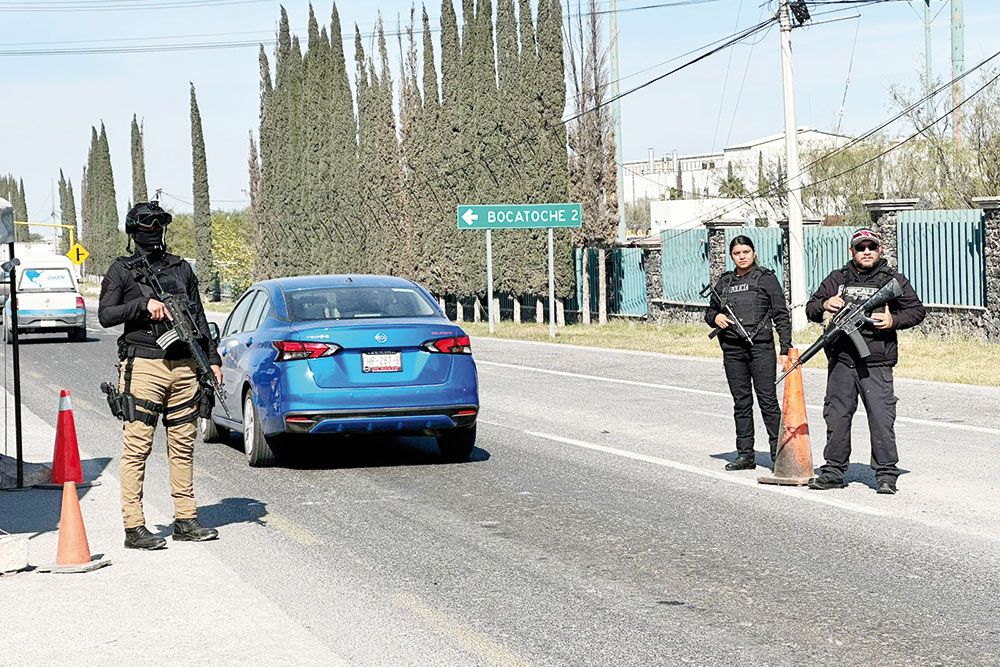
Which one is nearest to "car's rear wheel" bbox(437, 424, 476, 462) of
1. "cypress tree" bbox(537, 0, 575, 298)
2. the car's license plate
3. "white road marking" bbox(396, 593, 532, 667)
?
the car's license plate

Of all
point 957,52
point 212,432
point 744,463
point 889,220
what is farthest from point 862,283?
point 957,52

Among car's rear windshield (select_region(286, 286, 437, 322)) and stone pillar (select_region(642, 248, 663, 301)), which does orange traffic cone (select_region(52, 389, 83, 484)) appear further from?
stone pillar (select_region(642, 248, 663, 301))

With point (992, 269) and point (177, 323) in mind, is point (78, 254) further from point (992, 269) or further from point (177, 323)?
point (177, 323)

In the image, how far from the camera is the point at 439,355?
11.1 m

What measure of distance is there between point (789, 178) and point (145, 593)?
73.3ft

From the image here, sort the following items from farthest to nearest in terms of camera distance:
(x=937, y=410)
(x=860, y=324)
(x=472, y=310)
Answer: (x=472, y=310) → (x=937, y=410) → (x=860, y=324)

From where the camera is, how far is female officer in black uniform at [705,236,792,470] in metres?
10.8

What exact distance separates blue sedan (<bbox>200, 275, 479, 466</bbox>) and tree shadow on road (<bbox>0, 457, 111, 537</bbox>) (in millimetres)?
1539

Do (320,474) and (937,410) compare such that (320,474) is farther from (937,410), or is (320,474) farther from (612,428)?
(937,410)

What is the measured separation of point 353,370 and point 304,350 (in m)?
0.42

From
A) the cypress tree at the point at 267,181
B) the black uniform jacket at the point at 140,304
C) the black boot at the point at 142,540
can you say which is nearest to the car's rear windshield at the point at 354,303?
the black uniform jacket at the point at 140,304

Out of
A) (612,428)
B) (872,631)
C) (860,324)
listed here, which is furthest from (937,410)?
(872,631)

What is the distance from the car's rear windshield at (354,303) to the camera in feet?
37.5

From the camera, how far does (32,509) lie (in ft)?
31.8
